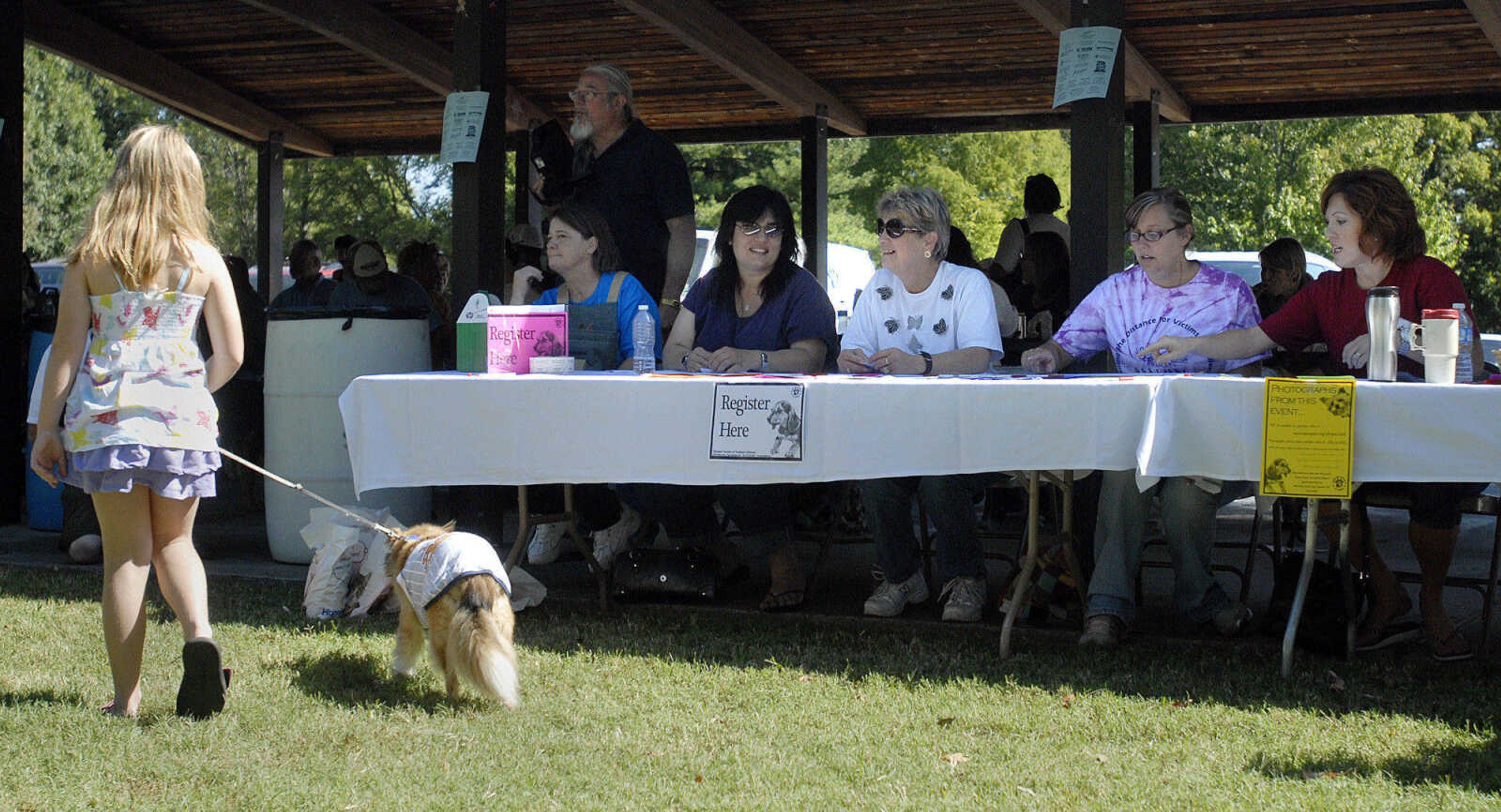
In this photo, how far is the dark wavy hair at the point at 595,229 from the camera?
17.3ft

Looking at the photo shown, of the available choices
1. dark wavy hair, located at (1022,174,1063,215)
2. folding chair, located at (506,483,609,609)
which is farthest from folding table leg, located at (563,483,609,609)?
dark wavy hair, located at (1022,174,1063,215)

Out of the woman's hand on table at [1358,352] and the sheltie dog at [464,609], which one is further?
the woman's hand on table at [1358,352]

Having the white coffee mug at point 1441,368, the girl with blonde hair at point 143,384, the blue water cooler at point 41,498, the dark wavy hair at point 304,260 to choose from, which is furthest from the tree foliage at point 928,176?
the white coffee mug at point 1441,368

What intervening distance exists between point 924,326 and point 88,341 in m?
2.62

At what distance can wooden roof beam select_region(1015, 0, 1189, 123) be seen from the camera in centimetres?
733

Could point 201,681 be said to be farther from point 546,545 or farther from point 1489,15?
point 1489,15

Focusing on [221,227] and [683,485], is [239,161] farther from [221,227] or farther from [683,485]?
[683,485]

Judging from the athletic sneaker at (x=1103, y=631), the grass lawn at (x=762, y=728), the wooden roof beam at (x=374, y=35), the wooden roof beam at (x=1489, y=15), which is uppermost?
the wooden roof beam at (x=374, y=35)

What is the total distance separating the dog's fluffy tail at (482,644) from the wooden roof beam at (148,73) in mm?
6217

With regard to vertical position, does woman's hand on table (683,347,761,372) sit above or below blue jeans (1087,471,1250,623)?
above

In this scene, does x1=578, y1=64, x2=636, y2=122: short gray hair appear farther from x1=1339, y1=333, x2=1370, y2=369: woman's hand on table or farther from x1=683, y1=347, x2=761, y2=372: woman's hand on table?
x1=1339, y1=333, x2=1370, y2=369: woman's hand on table

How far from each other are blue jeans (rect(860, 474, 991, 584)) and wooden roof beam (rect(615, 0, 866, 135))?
3.93 m

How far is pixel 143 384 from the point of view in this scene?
3451 millimetres

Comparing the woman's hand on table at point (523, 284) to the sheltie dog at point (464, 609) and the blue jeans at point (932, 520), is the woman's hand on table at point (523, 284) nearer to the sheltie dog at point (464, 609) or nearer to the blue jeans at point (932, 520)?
the blue jeans at point (932, 520)
